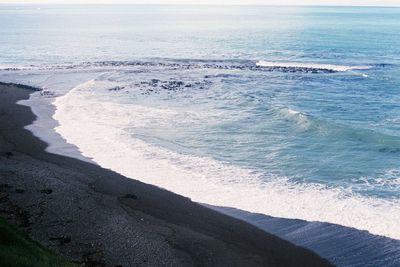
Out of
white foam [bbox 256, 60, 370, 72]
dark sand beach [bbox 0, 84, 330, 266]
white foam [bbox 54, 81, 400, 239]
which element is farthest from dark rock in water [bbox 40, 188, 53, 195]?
white foam [bbox 256, 60, 370, 72]

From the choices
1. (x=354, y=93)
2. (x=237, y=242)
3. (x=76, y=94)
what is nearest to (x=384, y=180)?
(x=237, y=242)

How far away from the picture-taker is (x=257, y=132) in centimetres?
3603

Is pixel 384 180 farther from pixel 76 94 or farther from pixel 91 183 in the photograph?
pixel 76 94

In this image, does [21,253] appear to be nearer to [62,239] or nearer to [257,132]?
[62,239]

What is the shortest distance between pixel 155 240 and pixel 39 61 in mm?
72714

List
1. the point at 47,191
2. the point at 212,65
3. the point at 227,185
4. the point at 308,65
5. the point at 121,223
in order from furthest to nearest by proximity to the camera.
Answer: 1. the point at 212,65
2. the point at 308,65
3. the point at 227,185
4. the point at 47,191
5. the point at 121,223

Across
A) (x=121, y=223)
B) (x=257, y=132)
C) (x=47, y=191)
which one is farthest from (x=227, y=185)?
(x=257, y=132)

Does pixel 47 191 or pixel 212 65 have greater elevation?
pixel 212 65

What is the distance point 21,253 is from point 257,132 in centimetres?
2425

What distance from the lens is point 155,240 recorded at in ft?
59.6

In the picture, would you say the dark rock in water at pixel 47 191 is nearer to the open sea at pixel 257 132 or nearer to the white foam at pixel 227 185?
the white foam at pixel 227 185

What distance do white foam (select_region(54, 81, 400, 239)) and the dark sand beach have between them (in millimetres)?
1673

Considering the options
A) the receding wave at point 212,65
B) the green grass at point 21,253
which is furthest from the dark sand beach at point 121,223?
the receding wave at point 212,65

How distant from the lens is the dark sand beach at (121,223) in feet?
56.0
